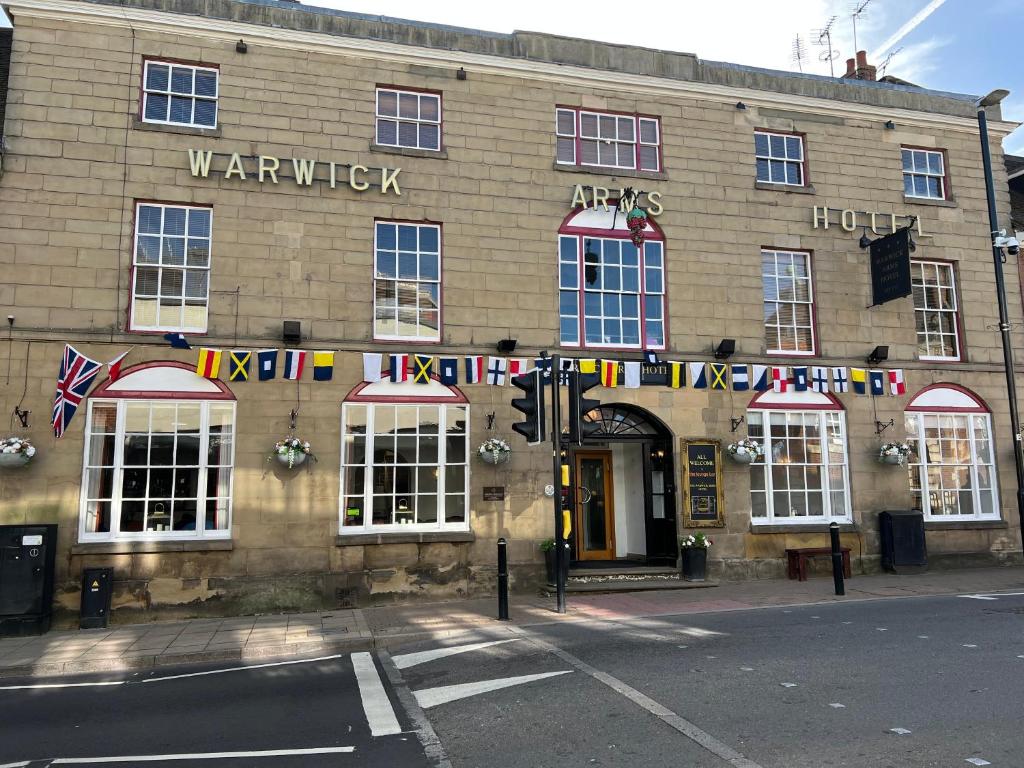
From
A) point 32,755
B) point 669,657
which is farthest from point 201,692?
point 669,657

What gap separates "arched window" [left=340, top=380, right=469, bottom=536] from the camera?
12664 millimetres

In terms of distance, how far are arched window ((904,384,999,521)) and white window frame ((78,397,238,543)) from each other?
528 inches

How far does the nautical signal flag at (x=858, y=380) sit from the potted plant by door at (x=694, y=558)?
15.3ft

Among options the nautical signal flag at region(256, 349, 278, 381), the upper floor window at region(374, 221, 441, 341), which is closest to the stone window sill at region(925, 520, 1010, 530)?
the upper floor window at region(374, 221, 441, 341)

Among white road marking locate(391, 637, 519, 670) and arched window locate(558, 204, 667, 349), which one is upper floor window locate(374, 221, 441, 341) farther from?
white road marking locate(391, 637, 519, 670)

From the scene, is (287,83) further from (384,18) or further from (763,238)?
(763,238)

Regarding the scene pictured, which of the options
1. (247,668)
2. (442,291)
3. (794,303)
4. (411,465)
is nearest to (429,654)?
(247,668)

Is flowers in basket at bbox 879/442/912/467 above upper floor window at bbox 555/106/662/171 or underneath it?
underneath

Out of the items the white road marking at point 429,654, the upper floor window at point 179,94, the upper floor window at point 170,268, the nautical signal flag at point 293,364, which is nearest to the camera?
the white road marking at point 429,654

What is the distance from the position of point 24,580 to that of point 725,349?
12207 mm

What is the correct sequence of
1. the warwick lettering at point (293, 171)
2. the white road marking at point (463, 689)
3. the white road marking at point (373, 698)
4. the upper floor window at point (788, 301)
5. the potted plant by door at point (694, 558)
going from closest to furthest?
1. the white road marking at point (373, 698)
2. the white road marking at point (463, 689)
3. the warwick lettering at point (293, 171)
4. the potted plant by door at point (694, 558)
5. the upper floor window at point (788, 301)

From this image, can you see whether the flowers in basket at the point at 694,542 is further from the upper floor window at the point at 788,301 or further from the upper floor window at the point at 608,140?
the upper floor window at the point at 608,140

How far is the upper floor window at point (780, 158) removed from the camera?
15656mm

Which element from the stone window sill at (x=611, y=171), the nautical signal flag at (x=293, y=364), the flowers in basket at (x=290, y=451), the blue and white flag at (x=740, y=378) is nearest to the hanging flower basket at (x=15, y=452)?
the flowers in basket at (x=290, y=451)
